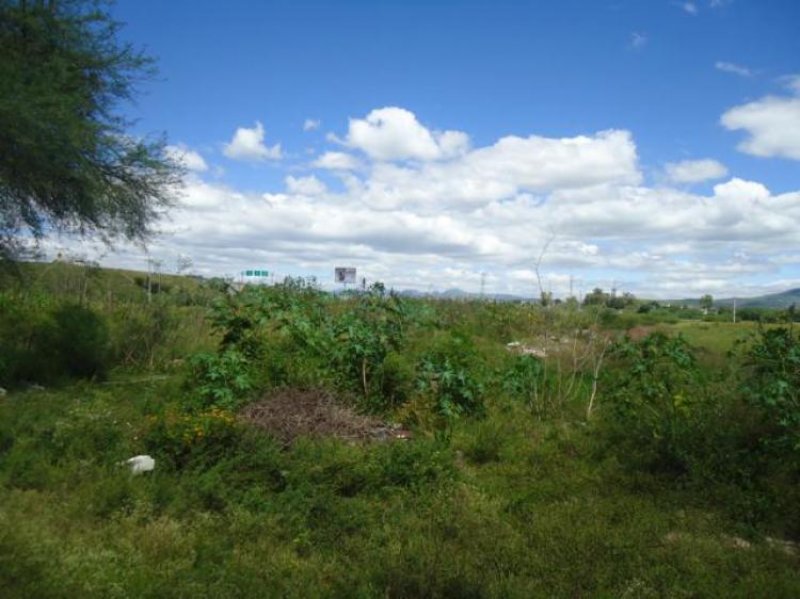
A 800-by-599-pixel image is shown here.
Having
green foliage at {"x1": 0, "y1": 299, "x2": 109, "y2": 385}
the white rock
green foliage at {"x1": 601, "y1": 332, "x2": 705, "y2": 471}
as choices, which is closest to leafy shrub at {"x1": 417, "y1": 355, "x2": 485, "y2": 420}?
green foliage at {"x1": 601, "y1": 332, "x2": 705, "y2": 471}

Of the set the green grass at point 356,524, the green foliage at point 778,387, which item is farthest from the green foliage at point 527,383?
the green foliage at point 778,387

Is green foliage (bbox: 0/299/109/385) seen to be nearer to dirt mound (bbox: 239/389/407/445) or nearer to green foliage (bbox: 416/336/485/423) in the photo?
dirt mound (bbox: 239/389/407/445)

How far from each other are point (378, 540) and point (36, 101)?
737cm

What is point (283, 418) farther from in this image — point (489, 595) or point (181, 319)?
point (181, 319)

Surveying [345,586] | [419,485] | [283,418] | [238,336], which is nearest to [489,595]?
[345,586]

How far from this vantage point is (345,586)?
3678mm

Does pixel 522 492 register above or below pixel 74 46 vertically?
below

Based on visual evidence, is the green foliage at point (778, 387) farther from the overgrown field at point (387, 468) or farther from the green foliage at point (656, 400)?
the green foliage at point (656, 400)

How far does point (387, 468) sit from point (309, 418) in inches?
53.8

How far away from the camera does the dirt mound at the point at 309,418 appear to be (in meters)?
6.30

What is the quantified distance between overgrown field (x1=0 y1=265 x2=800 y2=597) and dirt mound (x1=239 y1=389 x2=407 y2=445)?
27mm

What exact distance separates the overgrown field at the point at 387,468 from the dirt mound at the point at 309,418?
0.09ft

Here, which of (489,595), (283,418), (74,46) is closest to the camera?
(489,595)

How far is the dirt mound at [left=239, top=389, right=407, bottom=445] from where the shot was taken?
6.30 meters
